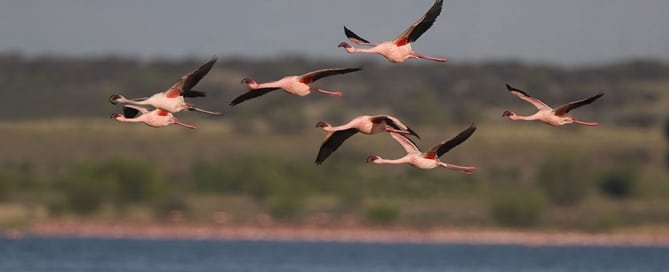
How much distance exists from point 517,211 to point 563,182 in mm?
6387

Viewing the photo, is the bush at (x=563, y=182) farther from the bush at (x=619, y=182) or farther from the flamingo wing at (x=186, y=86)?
the flamingo wing at (x=186, y=86)

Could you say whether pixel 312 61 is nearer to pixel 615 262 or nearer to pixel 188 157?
pixel 188 157

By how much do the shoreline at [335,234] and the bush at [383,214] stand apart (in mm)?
559

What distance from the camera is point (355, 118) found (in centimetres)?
2653

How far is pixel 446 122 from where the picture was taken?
14725cm

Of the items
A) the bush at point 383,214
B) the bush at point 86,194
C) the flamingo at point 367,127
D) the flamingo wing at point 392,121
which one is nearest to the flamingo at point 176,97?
the flamingo at point 367,127

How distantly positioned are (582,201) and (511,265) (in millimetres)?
35953

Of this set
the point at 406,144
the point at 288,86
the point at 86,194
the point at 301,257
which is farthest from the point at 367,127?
the point at 86,194

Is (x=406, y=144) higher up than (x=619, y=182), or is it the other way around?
(x=619, y=182)

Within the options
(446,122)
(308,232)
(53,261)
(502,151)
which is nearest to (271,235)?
(308,232)

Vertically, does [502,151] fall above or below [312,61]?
below

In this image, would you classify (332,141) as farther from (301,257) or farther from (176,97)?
(301,257)

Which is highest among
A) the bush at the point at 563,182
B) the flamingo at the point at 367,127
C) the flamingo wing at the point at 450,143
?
the bush at the point at 563,182

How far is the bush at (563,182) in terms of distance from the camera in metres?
118
